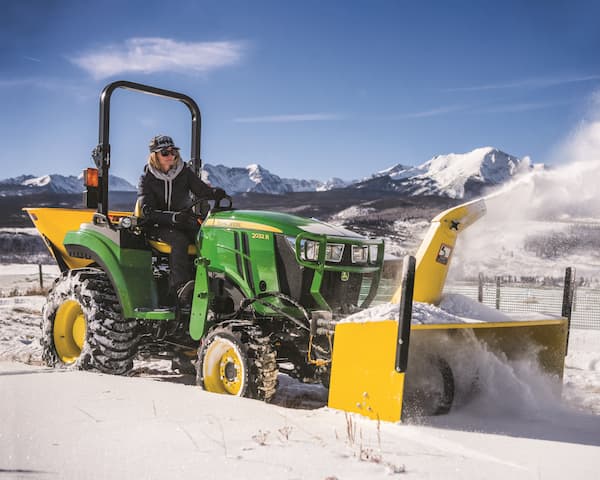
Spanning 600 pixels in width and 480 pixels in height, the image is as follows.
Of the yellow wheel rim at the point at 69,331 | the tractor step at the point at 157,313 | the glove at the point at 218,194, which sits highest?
the glove at the point at 218,194

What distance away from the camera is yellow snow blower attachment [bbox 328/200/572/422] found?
4.08 m

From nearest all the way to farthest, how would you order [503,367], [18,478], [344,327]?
[18,478], [344,327], [503,367]

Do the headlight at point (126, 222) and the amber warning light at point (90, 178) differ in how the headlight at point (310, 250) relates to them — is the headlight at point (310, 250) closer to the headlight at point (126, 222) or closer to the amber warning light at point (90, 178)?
the headlight at point (126, 222)

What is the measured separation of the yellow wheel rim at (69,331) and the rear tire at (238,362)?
6.62 feet

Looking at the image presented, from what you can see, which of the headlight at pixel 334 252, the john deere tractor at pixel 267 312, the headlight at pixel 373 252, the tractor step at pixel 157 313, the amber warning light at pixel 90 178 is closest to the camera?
the john deere tractor at pixel 267 312

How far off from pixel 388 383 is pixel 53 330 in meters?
3.97

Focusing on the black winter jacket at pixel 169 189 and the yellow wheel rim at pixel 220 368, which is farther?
the black winter jacket at pixel 169 189

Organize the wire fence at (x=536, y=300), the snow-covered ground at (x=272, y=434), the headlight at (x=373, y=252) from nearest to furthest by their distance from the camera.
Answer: the snow-covered ground at (x=272, y=434) < the headlight at (x=373, y=252) < the wire fence at (x=536, y=300)

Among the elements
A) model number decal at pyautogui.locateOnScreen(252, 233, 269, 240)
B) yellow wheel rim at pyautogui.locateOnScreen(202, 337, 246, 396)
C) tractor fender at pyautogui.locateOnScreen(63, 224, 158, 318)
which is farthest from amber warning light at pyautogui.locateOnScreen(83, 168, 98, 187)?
yellow wheel rim at pyautogui.locateOnScreen(202, 337, 246, 396)

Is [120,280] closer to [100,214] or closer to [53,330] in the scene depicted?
[100,214]

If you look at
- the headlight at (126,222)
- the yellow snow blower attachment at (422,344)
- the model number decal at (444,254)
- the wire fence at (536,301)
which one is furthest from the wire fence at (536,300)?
the headlight at (126,222)

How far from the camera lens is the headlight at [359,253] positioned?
5340 mm

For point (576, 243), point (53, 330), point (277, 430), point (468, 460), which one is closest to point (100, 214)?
point (53, 330)

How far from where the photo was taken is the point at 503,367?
199 inches
